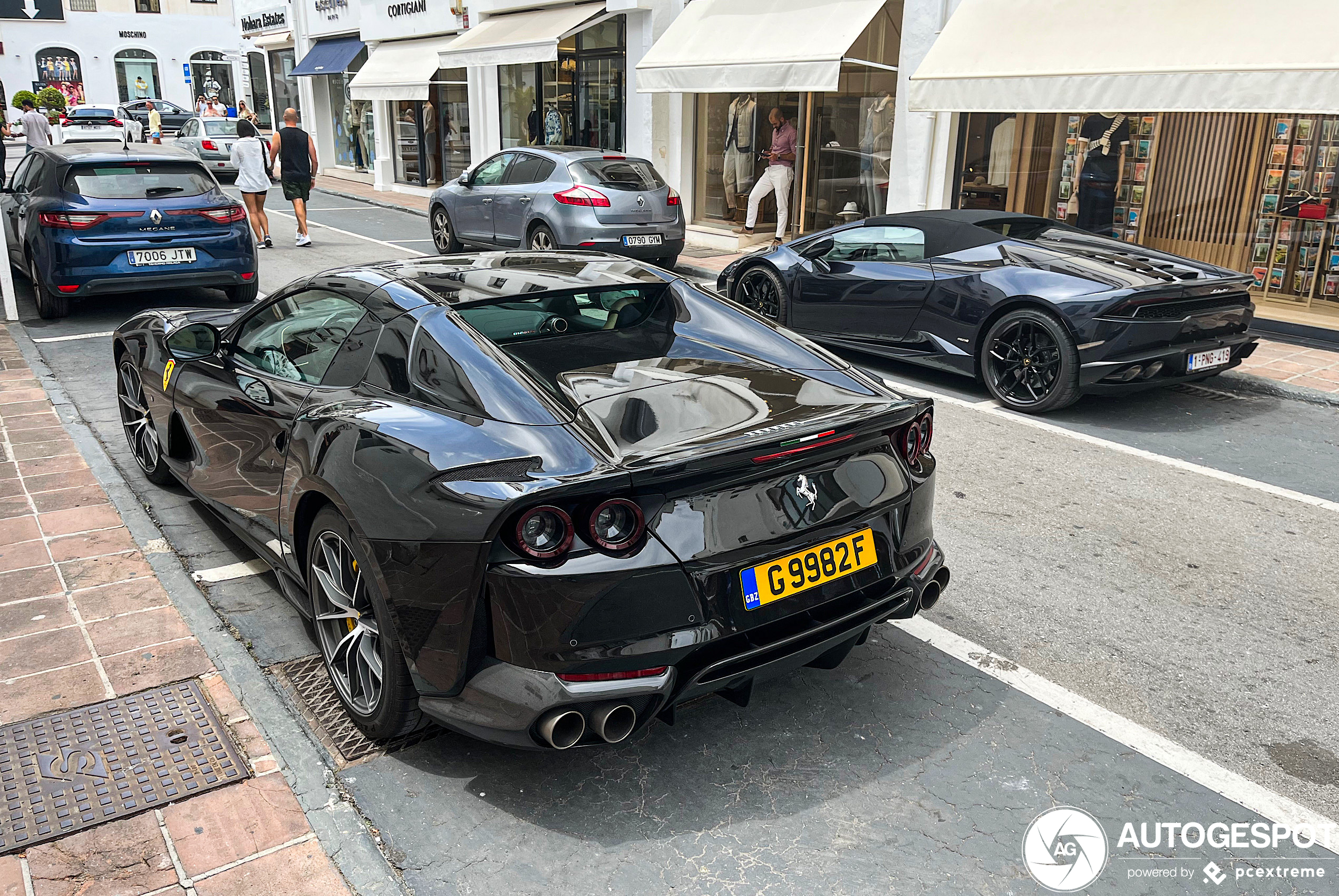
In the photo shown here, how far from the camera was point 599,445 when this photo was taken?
9.46 feet

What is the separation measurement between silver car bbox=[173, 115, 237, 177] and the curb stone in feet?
78.2

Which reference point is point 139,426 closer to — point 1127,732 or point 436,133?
point 1127,732

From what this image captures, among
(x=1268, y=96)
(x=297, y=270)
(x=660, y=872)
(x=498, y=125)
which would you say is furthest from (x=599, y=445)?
(x=498, y=125)

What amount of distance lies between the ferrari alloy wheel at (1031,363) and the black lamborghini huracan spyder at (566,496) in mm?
3847

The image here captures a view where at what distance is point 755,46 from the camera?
14.3 m

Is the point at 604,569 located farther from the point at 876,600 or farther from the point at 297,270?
the point at 297,270

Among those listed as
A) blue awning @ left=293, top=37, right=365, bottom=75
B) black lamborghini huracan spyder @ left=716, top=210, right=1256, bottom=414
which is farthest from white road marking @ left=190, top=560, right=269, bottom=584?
blue awning @ left=293, top=37, right=365, bottom=75

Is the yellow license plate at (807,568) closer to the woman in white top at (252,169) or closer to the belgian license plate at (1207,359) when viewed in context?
the belgian license plate at (1207,359)

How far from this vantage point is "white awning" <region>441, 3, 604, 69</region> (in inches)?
718

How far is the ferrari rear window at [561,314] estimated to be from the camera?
3523mm

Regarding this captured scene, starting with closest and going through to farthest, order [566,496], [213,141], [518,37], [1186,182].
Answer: [566,496], [1186,182], [518,37], [213,141]

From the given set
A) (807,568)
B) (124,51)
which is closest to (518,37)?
(807,568)

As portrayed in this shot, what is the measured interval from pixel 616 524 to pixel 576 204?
10.4 m

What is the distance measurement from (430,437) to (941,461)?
4.01 metres
